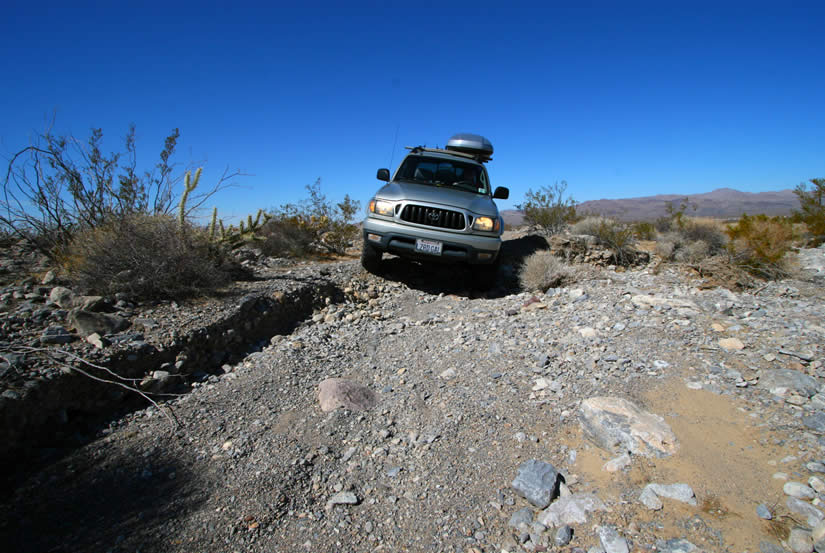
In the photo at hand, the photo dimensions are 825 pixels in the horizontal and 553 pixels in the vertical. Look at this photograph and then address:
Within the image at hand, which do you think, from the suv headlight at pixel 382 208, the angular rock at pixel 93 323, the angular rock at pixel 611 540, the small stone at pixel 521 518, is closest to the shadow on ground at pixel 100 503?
the angular rock at pixel 93 323

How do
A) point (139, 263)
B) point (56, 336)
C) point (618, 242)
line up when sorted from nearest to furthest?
point (56, 336) < point (139, 263) < point (618, 242)

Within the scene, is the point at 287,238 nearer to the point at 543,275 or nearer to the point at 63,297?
the point at 63,297

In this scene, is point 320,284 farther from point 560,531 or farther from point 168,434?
point 560,531

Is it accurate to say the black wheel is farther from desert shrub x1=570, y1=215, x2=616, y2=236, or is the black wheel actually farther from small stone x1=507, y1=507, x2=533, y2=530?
desert shrub x1=570, y1=215, x2=616, y2=236

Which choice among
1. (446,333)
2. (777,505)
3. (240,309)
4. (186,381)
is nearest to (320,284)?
(240,309)

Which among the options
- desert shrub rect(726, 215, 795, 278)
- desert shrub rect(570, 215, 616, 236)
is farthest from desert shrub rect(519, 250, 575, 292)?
desert shrub rect(570, 215, 616, 236)

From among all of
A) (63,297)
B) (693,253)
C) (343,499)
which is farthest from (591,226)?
(63,297)

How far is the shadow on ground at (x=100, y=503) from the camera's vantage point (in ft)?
6.25

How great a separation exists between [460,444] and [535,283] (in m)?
3.84

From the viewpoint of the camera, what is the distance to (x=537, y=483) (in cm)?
213

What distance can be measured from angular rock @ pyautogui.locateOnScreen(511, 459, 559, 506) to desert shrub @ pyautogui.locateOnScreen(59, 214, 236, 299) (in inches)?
143

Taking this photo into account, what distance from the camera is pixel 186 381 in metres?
3.36

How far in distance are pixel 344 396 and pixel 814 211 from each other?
40.7 feet

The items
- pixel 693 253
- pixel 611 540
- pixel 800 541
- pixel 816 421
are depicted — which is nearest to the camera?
pixel 800 541
